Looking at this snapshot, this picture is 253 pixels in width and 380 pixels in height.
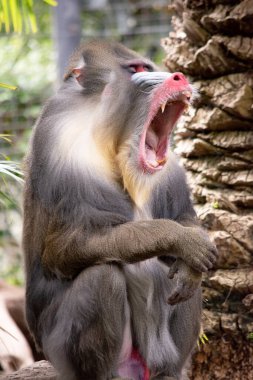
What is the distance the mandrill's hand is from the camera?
139 inches

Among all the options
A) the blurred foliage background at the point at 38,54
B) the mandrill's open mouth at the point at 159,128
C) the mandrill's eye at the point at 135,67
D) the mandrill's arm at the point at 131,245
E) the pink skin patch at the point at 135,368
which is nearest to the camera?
the mandrill's arm at the point at 131,245

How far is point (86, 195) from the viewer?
350 cm

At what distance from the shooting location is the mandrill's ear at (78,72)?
3.70m

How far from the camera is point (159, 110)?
3.61 metres

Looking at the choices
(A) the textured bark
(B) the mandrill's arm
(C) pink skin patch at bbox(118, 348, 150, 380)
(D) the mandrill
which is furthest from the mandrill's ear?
(C) pink skin patch at bbox(118, 348, 150, 380)

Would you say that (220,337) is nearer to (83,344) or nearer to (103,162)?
(83,344)

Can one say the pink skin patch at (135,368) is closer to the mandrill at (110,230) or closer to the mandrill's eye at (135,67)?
the mandrill at (110,230)

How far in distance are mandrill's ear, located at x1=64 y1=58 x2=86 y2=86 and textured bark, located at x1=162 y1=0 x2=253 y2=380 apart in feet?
2.66

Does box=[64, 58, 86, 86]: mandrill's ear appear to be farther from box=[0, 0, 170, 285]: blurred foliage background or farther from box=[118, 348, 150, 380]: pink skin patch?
box=[0, 0, 170, 285]: blurred foliage background

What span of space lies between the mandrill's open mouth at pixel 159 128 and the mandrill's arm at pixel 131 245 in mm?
286

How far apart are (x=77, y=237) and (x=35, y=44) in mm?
7235

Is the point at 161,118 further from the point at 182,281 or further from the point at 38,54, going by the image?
the point at 38,54

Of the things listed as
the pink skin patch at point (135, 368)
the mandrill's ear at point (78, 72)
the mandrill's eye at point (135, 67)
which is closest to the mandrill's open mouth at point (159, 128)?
the mandrill's eye at point (135, 67)

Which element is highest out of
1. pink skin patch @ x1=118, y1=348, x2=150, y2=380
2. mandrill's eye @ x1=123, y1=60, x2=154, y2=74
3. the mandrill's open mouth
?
mandrill's eye @ x1=123, y1=60, x2=154, y2=74
